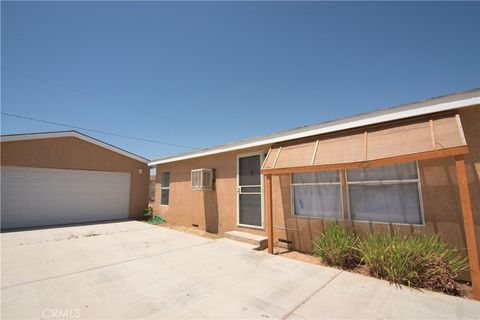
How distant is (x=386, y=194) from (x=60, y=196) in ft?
41.7

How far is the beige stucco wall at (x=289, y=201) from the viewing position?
3.83 metres

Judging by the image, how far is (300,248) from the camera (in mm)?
5730

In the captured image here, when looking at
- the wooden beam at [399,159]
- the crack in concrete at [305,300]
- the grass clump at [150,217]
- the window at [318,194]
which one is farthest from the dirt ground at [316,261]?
the grass clump at [150,217]

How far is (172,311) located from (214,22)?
7.83 meters

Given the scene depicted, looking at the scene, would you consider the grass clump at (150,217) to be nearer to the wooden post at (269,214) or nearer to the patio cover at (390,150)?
the wooden post at (269,214)

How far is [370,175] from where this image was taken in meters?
4.88

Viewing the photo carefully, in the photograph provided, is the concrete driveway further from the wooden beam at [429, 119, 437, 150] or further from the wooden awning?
the wooden beam at [429, 119, 437, 150]

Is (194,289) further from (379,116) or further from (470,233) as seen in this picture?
(379,116)

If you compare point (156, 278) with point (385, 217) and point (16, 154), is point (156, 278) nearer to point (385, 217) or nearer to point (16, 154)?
point (385, 217)

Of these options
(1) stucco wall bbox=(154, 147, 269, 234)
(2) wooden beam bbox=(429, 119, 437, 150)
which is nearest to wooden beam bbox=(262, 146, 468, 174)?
(2) wooden beam bbox=(429, 119, 437, 150)

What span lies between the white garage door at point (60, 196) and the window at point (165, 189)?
227 centimetres

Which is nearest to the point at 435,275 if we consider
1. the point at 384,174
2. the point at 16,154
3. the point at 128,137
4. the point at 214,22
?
the point at 384,174

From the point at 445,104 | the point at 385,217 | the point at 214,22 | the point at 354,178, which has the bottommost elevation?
the point at 385,217

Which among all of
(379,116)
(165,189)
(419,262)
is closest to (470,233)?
(419,262)
